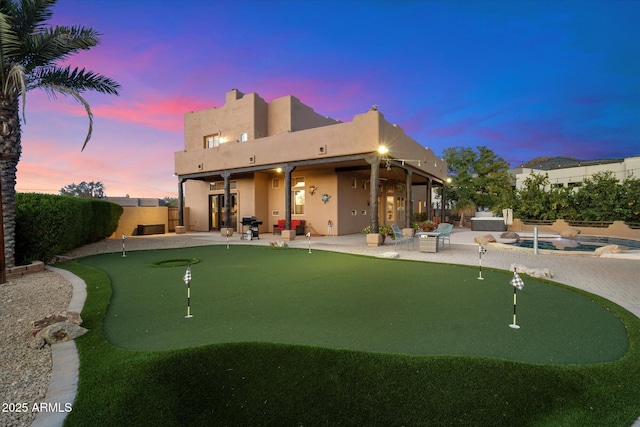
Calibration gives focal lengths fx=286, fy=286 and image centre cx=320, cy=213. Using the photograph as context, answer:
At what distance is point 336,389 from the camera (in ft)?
7.98

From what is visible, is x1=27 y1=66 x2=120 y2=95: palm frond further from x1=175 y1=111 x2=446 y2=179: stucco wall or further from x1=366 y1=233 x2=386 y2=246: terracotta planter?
Result: x1=366 y1=233 x2=386 y2=246: terracotta planter

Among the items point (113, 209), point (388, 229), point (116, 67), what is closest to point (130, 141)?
point (113, 209)

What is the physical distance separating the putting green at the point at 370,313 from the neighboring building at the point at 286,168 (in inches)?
268

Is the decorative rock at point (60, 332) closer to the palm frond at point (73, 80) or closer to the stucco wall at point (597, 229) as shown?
the palm frond at point (73, 80)

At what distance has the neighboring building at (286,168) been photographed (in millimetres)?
13125

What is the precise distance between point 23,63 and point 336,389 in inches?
409

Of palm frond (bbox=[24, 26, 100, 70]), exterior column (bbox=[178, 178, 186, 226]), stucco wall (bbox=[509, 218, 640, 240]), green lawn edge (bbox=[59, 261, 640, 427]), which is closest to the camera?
green lawn edge (bbox=[59, 261, 640, 427])

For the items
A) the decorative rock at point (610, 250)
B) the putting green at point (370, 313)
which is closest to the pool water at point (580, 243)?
the decorative rock at point (610, 250)

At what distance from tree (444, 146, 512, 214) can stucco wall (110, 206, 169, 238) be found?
24797mm

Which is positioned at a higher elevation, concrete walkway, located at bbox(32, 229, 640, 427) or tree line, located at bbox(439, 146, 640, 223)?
tree line, located at bbox(439, 146, 640, 223)

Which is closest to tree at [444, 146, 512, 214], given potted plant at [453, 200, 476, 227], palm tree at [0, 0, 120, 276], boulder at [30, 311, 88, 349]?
potted plant at [453, 200, 476, 227]

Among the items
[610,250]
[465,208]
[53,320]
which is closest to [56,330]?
[53,320]

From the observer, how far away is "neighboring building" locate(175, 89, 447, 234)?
1312 cm

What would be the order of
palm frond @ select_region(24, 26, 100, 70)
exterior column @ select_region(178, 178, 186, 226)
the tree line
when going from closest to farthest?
palm frond @ select_region(24, 26, 100, 70)
the tree line
exterior column @ select_region(178, 178, 186, 226)
